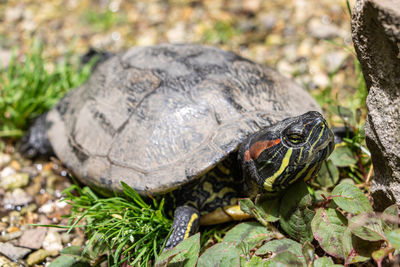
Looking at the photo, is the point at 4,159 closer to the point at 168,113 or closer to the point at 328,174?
the point at 168,113

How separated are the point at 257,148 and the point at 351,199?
26.2 inches

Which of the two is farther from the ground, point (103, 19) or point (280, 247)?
point (103, 19)

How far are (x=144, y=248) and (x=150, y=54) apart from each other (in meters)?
1.73

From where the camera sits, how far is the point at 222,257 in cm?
235

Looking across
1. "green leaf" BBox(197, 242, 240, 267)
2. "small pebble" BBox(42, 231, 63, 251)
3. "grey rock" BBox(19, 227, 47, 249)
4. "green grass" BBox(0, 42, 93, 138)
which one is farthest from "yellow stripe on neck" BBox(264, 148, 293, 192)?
"green grass" BBox(0, 42, 93, 138)

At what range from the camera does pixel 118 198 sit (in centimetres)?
284

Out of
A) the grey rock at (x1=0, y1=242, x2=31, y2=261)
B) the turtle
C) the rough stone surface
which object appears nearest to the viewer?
the rough stone surface

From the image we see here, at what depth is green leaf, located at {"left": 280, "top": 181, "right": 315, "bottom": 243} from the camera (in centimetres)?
246

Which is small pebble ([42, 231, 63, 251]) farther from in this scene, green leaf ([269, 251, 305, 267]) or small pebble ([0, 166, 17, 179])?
green leaf ([269, 251, 305, 267])

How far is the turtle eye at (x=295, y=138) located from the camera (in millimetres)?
2352

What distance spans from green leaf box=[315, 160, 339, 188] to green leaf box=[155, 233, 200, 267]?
1139mm

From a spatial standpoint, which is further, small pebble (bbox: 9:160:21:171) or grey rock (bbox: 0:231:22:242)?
small pebble (bbox: 9:160:21:171)

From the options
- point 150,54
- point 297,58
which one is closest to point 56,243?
point 150,54

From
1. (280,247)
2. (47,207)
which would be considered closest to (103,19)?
(47,207)
